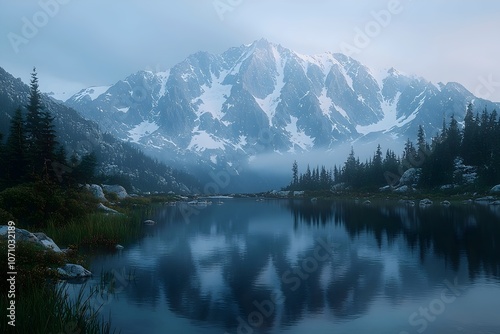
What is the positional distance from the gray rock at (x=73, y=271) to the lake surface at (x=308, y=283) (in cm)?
82

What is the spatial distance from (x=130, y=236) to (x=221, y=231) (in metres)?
17.2

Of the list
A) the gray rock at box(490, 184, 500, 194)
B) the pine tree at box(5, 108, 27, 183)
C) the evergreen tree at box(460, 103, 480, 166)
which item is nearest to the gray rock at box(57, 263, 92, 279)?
the pine tree at box(5, 108, 27, 183)

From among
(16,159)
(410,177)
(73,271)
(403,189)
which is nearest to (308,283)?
(73,271)

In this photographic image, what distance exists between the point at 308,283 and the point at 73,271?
53.4ft

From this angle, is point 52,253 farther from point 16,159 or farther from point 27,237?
point 16,159

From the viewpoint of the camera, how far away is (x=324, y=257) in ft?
140

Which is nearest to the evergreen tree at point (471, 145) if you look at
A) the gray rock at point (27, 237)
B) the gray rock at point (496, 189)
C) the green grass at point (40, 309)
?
the gray rock at point (496, 189)

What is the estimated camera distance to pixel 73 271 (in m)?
31.0

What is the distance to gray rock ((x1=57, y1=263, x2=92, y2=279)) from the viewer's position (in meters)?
30.1

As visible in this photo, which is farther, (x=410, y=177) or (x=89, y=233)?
(x=410, y=177)

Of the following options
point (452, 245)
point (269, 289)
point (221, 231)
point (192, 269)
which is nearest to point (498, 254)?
point (452, 245)

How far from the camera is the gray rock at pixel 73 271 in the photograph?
3008 centimetres

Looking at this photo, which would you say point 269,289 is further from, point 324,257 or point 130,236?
point 130,236

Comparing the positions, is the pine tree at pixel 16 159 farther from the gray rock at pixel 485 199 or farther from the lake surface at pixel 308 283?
the gray rock at pixel 485 199
